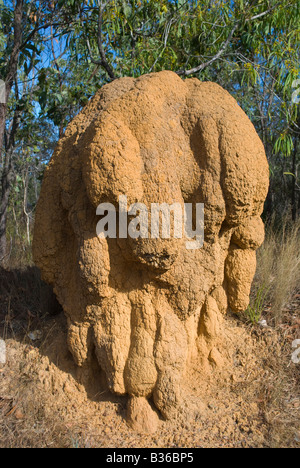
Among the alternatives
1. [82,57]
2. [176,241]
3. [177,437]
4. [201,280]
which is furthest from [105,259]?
[82,57]

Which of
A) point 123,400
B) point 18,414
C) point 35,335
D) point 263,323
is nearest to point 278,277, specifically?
point 263,323

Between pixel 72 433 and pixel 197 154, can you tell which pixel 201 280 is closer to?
pixel 197 154

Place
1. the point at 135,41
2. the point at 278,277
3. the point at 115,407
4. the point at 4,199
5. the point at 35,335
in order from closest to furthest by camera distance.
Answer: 1. the point at 115,407
2. the point at 35,335
3. the point at 278,277
4. the point at 135,41
5. the point at 4,199

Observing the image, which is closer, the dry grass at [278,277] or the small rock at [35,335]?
the small rock at [35,335]

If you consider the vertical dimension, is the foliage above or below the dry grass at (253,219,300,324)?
above

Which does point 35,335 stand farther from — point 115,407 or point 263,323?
point 263,323

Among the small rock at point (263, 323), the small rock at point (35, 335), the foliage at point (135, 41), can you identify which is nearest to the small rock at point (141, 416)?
the small rock at point (35, 335)

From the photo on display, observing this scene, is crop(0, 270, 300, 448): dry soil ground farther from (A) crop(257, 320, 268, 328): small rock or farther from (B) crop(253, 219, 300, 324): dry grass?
(B) crop(253, 219, 300, 324): dry grass

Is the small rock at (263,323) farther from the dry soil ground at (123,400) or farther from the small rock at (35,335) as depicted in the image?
the small rock at (35,335)

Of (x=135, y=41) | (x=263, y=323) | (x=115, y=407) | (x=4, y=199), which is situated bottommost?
(x=115, y=407)

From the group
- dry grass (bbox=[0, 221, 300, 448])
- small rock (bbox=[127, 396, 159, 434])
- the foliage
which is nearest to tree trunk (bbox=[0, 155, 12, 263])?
the foliage

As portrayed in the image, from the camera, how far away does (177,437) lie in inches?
98.7

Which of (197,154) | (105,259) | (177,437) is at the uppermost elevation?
(197,154)

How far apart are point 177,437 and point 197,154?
6.11 ft
